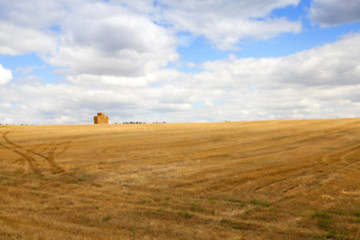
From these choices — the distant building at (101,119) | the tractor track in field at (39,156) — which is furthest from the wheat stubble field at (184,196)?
the distant building at (101,119)

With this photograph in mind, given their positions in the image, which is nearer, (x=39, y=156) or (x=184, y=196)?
(x=184, y=196)

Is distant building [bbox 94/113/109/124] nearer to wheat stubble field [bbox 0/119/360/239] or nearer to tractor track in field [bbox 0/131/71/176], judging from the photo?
tractor track in field [bbox 0/131/71/176]

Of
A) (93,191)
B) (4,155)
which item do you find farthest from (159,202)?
(4,155)

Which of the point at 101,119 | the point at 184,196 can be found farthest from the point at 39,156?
the point at 101,119

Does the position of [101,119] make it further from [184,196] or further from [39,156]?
[184,196]

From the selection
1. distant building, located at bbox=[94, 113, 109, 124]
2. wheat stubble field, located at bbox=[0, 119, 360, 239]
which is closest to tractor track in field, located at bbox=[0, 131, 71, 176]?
wheat stubble field, located at bbox=[0, 119, 360, 239]

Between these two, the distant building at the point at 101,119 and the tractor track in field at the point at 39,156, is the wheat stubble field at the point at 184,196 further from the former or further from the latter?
the distant building at the point at 101,119

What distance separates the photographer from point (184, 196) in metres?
8.52

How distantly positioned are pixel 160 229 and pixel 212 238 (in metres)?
1.12

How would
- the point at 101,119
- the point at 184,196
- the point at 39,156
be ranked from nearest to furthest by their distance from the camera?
the point at 184,196, the point at 39,156, the point at 101,119

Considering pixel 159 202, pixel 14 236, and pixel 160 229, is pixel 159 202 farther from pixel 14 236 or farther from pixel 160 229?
pixel 14 236

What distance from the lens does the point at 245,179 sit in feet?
33.8

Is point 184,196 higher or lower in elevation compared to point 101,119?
lower

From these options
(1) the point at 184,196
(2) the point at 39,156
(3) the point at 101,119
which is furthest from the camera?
(3) the point at 101,119
